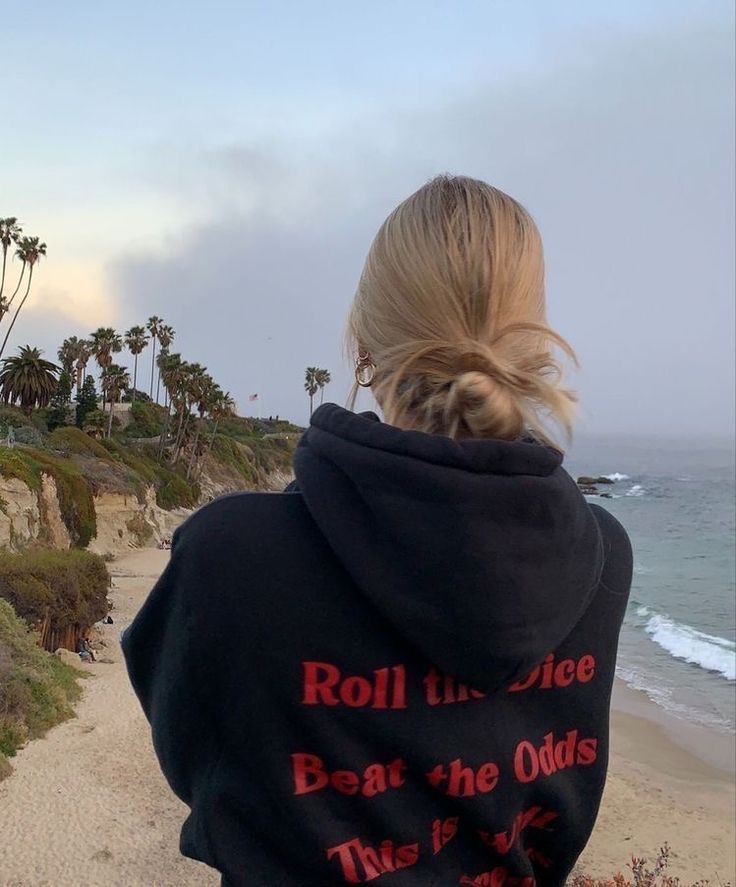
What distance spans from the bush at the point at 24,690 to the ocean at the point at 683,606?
11248mm

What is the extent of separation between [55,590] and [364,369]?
16082 mm

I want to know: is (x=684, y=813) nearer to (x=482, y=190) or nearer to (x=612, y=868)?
(x=612, y=868)

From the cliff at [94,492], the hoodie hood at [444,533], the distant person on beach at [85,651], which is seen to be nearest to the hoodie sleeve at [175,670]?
the hoodie hood at [444,533]

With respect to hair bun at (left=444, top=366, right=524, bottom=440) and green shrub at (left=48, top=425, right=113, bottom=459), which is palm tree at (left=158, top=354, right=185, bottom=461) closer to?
green shrub at (left=48, top=425, right=113, bottom=459)

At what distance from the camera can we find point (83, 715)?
1221 centimetres

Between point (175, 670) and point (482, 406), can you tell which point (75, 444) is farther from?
point (482, 406)

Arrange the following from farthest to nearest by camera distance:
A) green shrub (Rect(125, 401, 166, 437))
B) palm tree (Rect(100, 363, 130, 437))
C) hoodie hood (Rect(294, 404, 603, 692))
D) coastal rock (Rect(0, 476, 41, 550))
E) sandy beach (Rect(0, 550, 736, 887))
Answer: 1. green shrub (Rect(125, 401, 166, 437))
2. palm tree (Rect(100, 363, 130, 437))
3. coastal rock (Rect(0, 476, 41, 550))
4. sandy beach (Rect(0, 550, 736, 887))
5. hoodie hood (Rect(294, 404, 603, 692))

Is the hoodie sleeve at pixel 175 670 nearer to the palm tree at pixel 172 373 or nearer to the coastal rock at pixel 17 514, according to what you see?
the coastal rock at pixel 17 514

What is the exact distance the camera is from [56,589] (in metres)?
15.8

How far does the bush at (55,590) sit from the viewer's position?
14.7 meters

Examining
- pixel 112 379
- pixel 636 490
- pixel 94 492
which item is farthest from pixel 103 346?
pixel 636 490

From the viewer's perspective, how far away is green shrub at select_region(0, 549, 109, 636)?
14.7m

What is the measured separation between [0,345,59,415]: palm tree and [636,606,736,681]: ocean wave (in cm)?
3222

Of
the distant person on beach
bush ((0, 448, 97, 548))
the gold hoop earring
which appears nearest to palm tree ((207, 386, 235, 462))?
bush ((0, 448, 97, 548))
